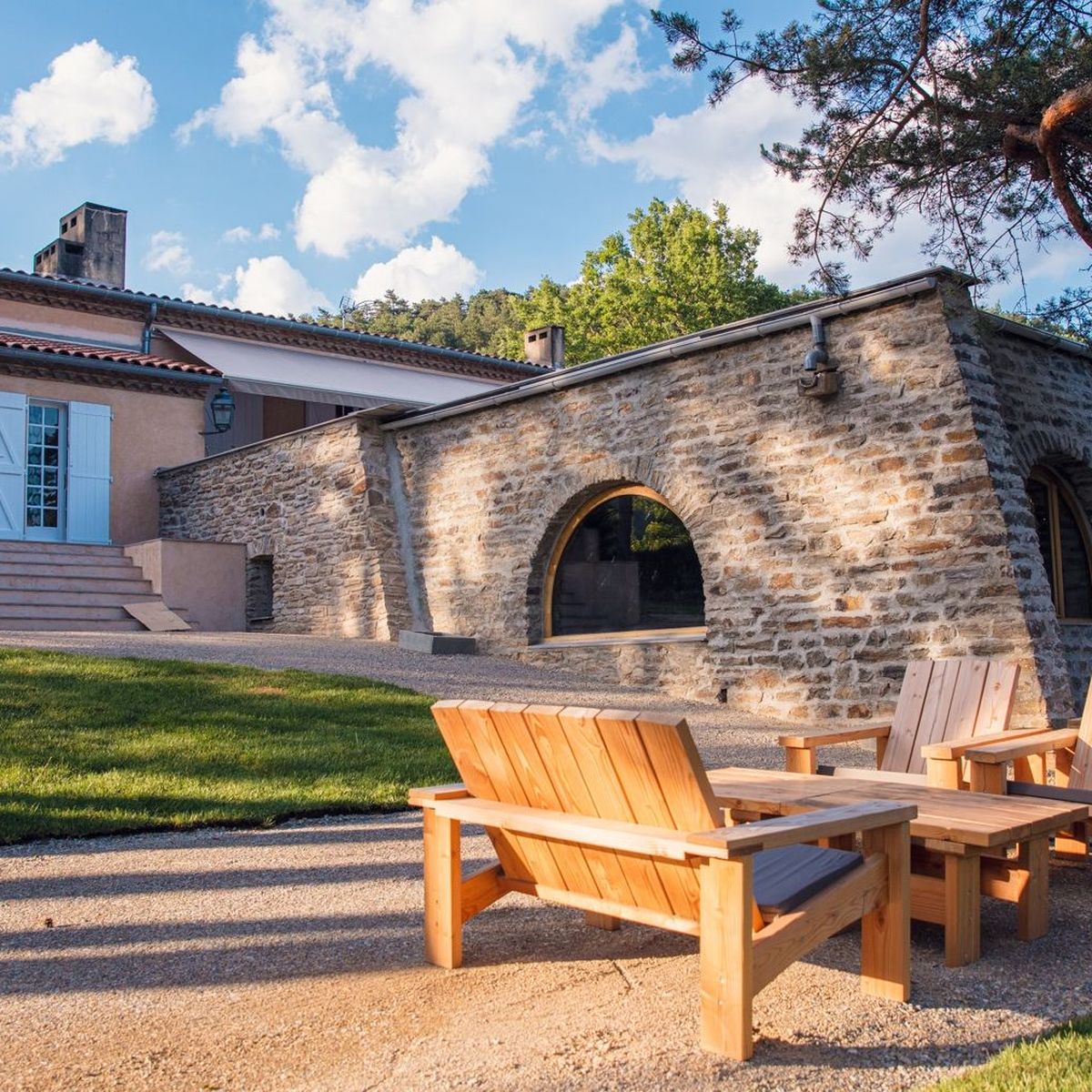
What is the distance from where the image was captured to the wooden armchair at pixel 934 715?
5438mm

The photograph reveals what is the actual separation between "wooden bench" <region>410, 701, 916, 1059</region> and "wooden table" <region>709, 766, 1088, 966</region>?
1.02 ft

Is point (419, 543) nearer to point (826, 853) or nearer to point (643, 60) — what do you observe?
point (643, 60)

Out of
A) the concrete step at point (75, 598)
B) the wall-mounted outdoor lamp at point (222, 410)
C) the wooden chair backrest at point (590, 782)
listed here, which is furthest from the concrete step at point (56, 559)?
the wooden chair backrest at point (590, 782)

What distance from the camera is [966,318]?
852cm

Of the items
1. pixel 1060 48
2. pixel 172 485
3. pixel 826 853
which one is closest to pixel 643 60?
pixel 1060 48

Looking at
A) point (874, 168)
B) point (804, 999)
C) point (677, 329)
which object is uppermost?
point (677, 329)

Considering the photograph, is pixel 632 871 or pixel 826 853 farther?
pixel 826 853

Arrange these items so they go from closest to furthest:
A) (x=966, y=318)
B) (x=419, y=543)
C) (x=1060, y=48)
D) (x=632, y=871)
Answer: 1. (x=632, y=871)
2. (x=1060, y=48)
3. (x=966, y=318)
4. (x=419, y=543)

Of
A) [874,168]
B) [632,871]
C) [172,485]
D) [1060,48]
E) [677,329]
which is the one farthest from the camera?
[677,329]

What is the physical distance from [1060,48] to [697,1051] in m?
6.70

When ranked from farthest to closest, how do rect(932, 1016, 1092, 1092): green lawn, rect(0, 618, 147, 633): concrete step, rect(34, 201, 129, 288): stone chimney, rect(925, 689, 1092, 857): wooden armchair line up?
rect(34, 201, 129, 288): stone chimney, rect(0, 618, 147, 633): concrete step, rect(925, 689, 1092, 857): wooden armchair, rect(932, 1016, 1092, 1092): green lawn

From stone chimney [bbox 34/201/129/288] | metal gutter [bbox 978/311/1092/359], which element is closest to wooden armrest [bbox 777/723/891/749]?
metal gutter [bbox 978/311/1092/359]

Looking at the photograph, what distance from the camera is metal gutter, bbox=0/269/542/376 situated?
17406mm

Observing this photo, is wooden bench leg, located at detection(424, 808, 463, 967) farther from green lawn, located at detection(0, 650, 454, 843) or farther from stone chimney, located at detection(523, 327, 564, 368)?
stone chimney, located at detection(523, 327, 564, 368)
